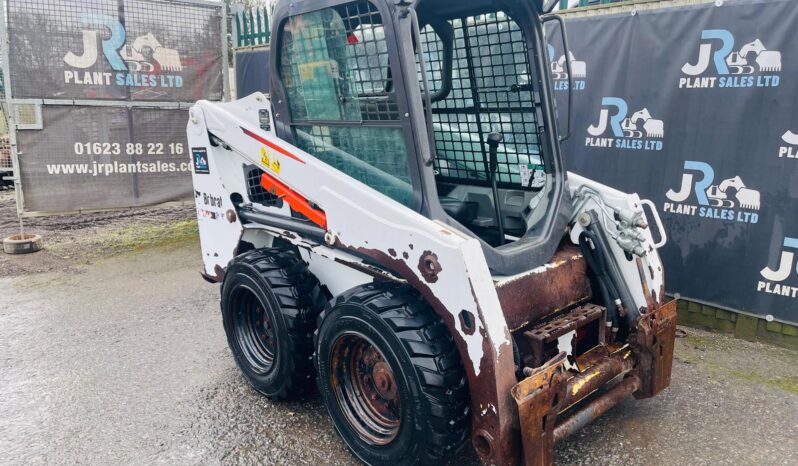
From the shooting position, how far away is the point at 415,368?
8.39ft

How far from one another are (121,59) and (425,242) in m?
6.46

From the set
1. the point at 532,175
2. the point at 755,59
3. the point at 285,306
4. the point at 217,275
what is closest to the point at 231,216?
the point at 217,275

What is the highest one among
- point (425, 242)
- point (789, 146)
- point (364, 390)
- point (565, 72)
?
point (565, 72)

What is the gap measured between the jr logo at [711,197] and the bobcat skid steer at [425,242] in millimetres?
1409

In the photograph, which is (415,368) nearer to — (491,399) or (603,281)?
(491,399)

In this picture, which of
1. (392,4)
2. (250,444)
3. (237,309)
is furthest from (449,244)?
(237,309)

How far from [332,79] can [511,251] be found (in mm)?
1300

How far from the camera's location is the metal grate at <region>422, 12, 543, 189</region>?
3.53 meters

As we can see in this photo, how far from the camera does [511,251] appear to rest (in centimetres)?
300

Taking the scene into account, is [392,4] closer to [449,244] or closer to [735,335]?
[449,244]

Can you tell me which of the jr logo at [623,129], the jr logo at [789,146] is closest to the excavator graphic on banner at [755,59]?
the jr logo at [789,146]

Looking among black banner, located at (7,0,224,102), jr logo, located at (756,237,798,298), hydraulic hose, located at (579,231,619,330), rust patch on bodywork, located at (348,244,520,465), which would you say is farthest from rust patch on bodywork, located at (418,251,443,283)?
black banner, located at (7,0,224,102)

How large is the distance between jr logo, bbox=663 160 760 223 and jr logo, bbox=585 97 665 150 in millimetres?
336

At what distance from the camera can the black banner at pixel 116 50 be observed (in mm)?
7023
